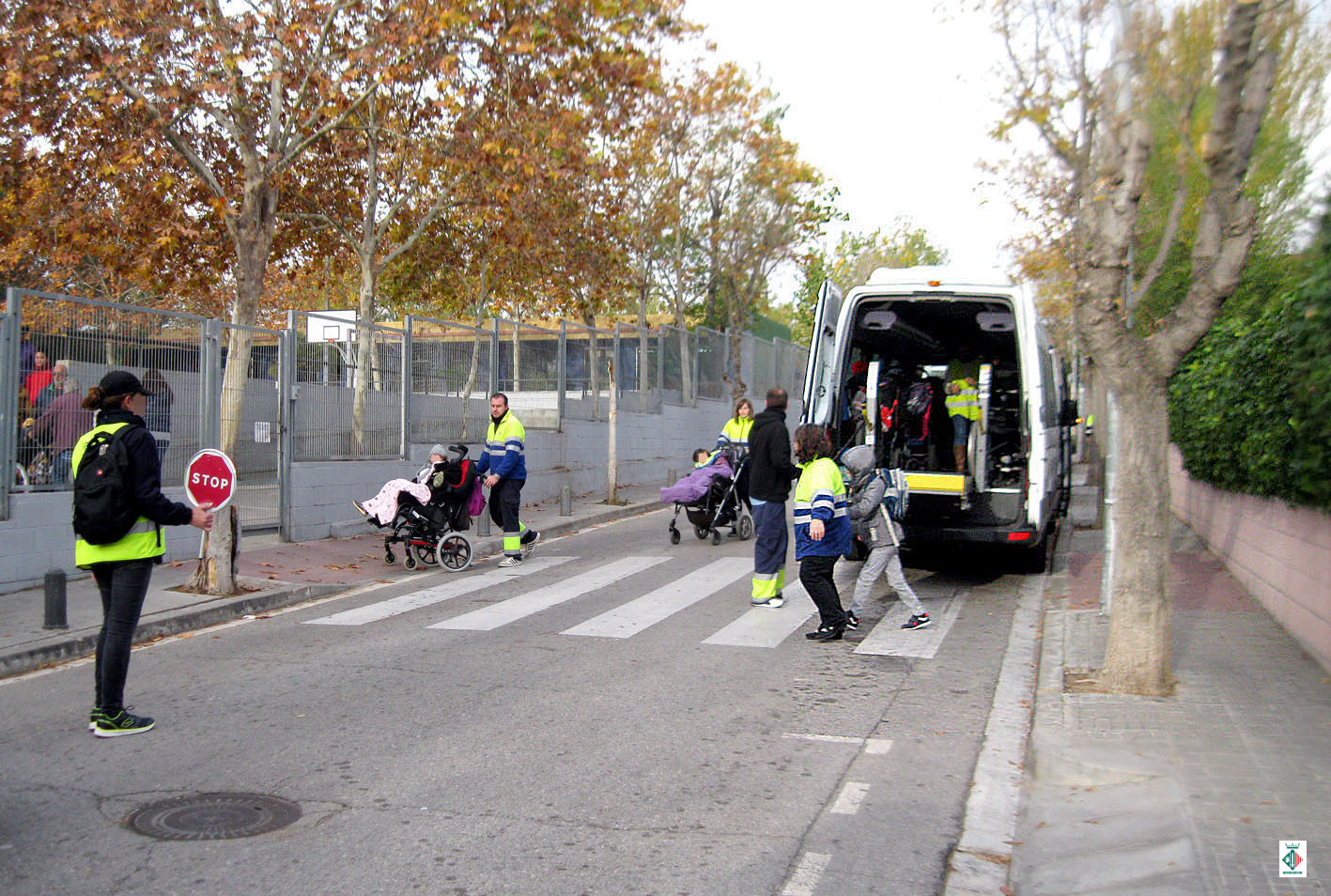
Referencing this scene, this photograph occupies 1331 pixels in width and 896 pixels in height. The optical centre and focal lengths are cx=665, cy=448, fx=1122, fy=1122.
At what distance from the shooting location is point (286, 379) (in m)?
13.5

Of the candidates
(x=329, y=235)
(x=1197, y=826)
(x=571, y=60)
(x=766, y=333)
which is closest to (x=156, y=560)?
(x=1197, y=826)

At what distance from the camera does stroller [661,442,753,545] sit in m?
13.8

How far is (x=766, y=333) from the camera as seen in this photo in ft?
151

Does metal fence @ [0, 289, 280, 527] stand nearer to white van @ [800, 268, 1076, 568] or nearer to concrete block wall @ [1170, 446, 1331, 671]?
white van @ [800, 268, 1076, 568]

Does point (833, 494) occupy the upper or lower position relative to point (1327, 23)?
lower

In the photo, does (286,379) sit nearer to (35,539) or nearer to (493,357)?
(35,539)

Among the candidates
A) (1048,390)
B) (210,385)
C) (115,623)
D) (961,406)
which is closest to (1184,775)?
(115,623)

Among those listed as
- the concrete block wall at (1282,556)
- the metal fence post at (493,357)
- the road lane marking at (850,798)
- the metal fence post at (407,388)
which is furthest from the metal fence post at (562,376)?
the road lane marking at (850,798)

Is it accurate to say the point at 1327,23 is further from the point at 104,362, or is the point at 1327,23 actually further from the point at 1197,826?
the point at 104,362

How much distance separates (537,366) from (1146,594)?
47.4 feet

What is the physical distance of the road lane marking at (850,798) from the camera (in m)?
4.92

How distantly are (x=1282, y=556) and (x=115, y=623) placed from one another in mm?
7946

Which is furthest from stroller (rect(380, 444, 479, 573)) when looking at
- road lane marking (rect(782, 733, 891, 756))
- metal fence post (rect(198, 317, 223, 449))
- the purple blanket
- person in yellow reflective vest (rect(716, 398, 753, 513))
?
road lane marking (rect(782, 733, 891, 756))

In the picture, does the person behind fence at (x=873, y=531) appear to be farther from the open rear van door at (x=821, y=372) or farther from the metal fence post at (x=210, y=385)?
the metal fence post at (x=210, y=385)
